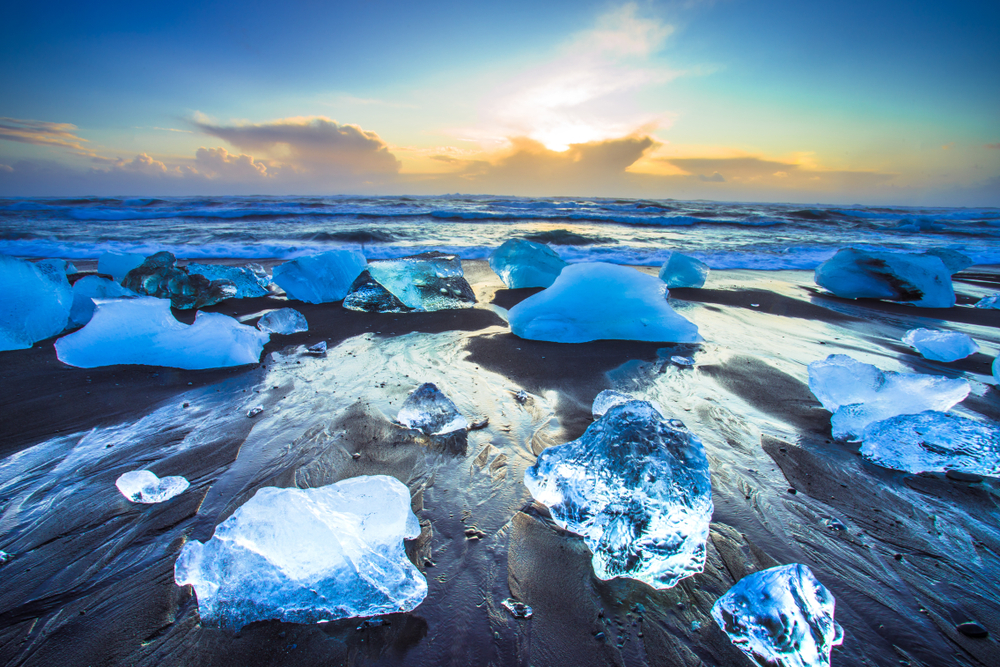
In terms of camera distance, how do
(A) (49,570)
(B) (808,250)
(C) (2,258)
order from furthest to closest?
(B) (808,250) < (C) (2,258) < (A) (49,570)

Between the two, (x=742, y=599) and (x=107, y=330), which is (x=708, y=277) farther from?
(x=107, y=330)

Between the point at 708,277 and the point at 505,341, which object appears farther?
the point at 708,277

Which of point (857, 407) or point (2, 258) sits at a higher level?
point (2, 258)

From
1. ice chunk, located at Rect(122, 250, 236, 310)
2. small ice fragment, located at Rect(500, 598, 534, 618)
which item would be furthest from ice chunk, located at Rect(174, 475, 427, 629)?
ice chunk, located at Rect(122, 250, 236, 310)

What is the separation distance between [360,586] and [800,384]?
2.46 meters

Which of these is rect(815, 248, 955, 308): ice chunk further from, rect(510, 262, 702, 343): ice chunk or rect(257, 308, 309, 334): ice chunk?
rect(257, 308, 309, 334): ice chunk

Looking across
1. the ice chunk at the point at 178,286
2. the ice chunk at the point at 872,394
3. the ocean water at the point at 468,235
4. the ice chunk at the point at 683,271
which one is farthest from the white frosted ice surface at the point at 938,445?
the ocean water at the point at 468,235

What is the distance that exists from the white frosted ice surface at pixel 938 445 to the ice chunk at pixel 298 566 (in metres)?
1.81

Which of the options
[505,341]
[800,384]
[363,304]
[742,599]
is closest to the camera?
[742,599]

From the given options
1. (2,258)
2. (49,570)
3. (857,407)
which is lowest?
(49,570)

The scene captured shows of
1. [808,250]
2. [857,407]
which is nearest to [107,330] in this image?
[857,407]

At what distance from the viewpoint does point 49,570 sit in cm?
111

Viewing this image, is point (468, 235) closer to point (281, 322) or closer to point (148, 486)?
point (281, 322)

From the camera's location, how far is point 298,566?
1005 millimetres
